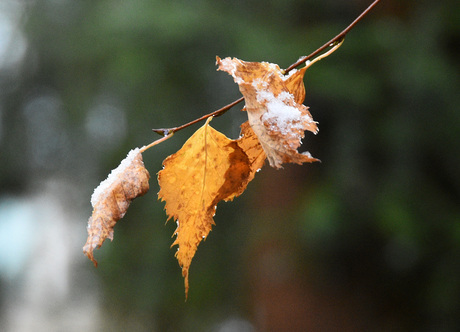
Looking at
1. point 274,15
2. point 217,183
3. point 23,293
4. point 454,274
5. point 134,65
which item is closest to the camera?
point 217,183

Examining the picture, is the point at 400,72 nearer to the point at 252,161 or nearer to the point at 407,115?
the point at 407,115

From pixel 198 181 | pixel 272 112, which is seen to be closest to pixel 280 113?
pixel 272 112

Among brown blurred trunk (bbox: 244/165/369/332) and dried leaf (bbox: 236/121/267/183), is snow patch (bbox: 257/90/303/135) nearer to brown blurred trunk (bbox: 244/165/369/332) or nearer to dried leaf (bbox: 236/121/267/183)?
dried leaf (bbox: 236/121/267/183)

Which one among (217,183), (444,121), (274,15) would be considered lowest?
(217,183)

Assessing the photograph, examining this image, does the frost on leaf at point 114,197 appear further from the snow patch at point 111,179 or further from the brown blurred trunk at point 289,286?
the brown blurred trunk at point 289,286

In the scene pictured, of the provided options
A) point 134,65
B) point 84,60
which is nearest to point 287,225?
point 134,65

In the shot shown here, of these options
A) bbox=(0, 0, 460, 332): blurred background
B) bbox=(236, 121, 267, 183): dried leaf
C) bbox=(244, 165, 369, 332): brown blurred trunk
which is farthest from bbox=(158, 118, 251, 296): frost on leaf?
bbox=(244, 165, 369, 332): brown blurred trunk

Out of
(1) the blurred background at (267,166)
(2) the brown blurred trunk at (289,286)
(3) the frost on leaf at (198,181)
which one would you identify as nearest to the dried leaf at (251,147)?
(3) the frost on leaf at (198,181)
